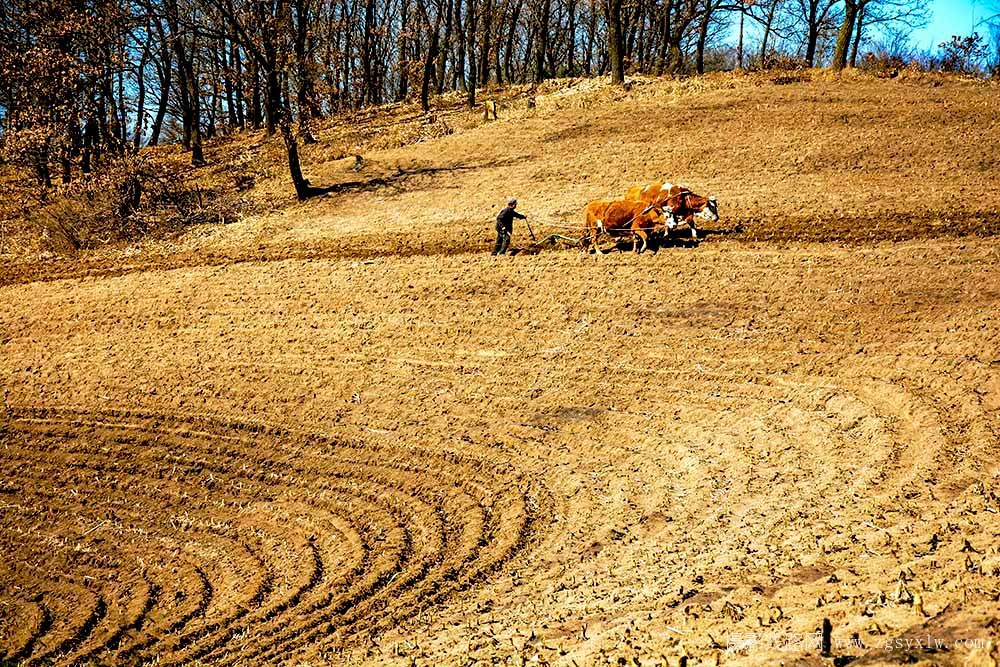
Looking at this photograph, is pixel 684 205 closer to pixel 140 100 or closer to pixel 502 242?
pixel 502 242

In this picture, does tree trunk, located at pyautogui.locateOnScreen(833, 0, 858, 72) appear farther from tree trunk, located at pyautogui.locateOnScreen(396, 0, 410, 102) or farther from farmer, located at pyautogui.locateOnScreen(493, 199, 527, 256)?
tree trunk, located at pyautogui.locateOnScreen(396, 0, 410, 102)

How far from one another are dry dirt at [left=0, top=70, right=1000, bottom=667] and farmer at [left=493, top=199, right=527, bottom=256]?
529mm

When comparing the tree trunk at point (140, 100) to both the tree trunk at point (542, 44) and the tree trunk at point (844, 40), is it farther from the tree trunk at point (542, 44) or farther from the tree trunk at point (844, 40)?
the tree trunk at point (844, 40)

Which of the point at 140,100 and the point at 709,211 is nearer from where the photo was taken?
the point at 709,211

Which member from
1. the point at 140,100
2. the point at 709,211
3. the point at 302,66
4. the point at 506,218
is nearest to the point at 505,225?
the point at 506,218

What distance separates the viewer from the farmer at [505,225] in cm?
1878

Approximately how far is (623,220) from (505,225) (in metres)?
2.91

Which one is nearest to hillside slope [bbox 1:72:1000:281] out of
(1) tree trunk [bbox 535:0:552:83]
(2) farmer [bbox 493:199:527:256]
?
(2) farmer [bbox 493:199:527:256]

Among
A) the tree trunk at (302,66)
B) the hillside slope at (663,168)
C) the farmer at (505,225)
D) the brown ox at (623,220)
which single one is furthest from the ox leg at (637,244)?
the tree trunk at (302,66)

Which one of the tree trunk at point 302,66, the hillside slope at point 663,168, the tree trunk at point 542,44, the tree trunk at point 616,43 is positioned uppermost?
the tree trunk at point 542,44

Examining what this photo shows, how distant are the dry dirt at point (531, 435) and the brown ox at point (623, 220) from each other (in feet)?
3.01

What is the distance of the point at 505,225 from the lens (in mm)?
18984

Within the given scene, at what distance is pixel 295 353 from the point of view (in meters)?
16.1

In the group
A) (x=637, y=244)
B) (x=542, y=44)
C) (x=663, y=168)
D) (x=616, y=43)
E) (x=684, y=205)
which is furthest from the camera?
A: (x=542, y=44)
